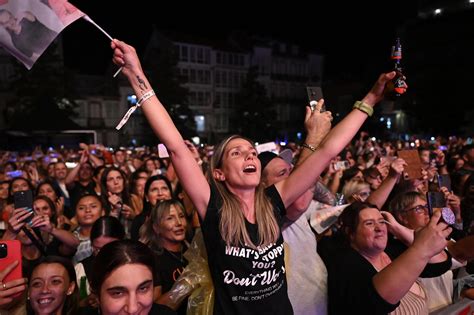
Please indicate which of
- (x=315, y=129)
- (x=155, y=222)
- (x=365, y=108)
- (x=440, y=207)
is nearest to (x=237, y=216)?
(x=315, y=129)

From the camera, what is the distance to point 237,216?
228cm

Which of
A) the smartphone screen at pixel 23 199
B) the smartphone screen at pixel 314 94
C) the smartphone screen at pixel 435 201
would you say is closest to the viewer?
the smartphone screen at pixel 435 201

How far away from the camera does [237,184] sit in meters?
2.41

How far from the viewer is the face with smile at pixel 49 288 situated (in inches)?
111

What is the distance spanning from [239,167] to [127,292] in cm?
86

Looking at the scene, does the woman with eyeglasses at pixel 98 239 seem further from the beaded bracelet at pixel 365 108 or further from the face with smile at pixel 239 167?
the beaded bracelet at pixel 365 108

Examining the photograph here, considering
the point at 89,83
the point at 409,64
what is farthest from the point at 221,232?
the point at 89,83

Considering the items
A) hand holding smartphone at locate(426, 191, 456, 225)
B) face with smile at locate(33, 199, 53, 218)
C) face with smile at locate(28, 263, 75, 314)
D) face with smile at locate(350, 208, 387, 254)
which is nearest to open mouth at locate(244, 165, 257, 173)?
hand holding smartphone at locate(426, 191, 456, 225)

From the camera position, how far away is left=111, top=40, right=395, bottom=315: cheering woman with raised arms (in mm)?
2211

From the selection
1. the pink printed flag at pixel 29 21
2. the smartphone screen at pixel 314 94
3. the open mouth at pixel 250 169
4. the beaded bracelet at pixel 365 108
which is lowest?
the open mouth at pixel 250 169

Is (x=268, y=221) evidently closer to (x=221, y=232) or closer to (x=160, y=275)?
(x=221, y=232)

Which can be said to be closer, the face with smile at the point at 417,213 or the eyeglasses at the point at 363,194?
the face with smile at the point at 417,213

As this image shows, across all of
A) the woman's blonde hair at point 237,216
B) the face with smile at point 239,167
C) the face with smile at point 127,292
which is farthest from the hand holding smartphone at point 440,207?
the face with smile at point 127,292

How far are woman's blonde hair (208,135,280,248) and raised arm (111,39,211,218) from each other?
0.12m
